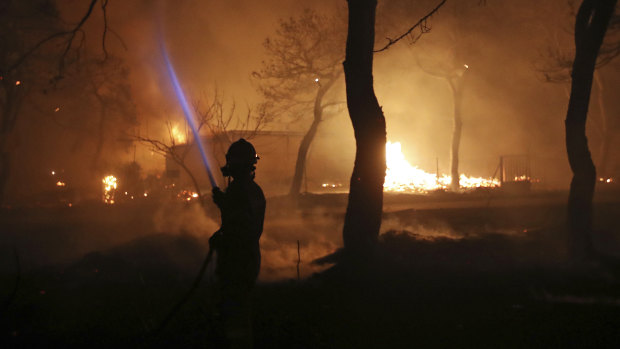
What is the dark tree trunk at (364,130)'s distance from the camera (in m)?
7.56

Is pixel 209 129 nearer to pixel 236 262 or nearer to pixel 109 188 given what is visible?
pixel 109 188

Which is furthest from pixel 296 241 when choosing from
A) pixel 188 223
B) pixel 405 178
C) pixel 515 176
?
pixel 405 178

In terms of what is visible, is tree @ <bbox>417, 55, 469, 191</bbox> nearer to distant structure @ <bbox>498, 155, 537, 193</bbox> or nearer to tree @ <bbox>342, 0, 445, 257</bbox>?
distant structure @ <bbox>498, 155, 537, 193</bbox>

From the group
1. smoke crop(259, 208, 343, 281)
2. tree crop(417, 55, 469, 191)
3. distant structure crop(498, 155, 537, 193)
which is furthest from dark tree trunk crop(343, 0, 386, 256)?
tree crop(417, 55, 469, 191)

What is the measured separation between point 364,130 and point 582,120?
4507mm

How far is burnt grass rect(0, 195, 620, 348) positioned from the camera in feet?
16.3

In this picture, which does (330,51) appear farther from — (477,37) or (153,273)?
(153,273)

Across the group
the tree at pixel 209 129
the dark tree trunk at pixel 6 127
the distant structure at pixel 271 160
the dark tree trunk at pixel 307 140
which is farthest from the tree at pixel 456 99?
the dark tree trunk at pixel 6 127

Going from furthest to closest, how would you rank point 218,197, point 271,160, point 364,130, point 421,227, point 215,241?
point 271,160, point 421,227, point 364,130, point 218,197, point 215,241

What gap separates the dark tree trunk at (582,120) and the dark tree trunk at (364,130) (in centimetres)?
394

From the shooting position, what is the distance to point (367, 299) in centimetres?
644

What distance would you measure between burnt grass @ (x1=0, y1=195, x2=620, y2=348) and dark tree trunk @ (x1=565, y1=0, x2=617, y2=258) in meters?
0.59

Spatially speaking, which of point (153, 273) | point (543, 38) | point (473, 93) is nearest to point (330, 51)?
point (153, 273)

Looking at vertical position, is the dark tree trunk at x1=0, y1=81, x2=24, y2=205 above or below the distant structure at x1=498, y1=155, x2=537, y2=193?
above
